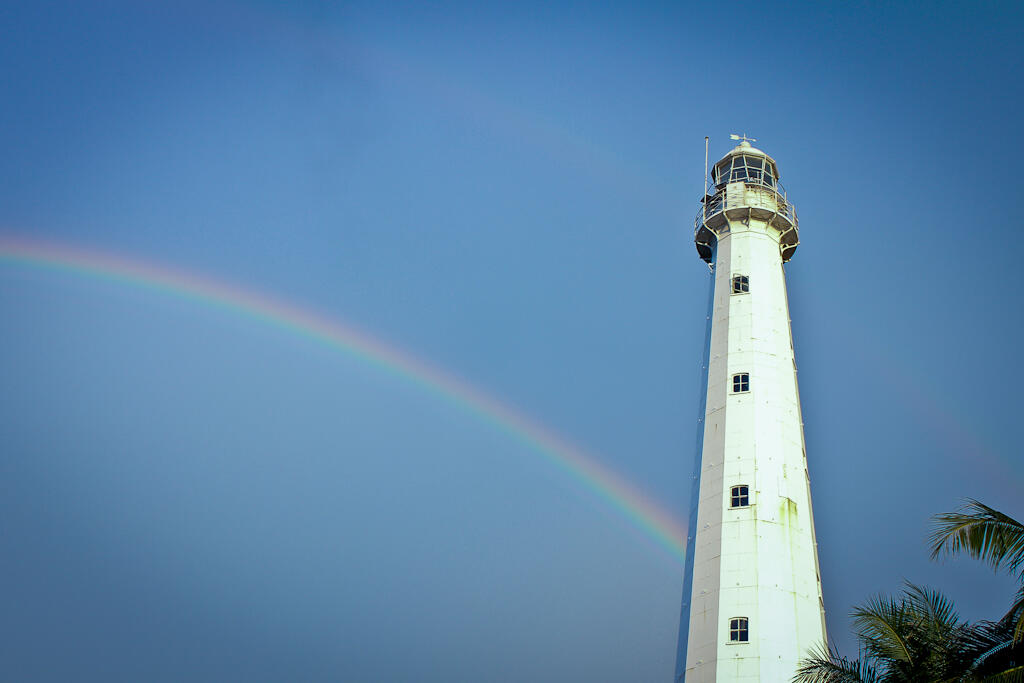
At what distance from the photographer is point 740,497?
41906 millimetres

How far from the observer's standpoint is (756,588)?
39406 mm

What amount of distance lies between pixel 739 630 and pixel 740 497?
18.8 ft

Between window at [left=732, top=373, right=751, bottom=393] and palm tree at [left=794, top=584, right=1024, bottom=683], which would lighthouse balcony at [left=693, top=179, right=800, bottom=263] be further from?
palm tree at [left=794, top=584, right=1024, bottom=683]

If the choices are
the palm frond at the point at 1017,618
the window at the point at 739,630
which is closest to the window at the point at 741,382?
the window at the point at 739,630

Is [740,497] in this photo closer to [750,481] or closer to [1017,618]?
[750,481]

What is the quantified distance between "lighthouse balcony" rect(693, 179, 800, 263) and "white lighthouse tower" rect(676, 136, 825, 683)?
7 cm

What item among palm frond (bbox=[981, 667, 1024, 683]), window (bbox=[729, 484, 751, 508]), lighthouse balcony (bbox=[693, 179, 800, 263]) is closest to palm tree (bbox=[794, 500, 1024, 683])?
palm frond (bbox=[981, 667, 1024, 683])

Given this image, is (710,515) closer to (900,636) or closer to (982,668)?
(900,636)

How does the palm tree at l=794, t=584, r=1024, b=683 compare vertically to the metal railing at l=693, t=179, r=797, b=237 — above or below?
below

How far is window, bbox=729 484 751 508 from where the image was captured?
41719mm

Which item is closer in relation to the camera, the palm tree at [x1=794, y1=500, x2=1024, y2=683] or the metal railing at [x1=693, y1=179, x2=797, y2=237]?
the palm tree at [x1=794, y1=500, x2=1024, y2=683]

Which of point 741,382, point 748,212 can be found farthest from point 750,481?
point 748,212

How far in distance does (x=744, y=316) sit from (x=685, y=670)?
17.0 m

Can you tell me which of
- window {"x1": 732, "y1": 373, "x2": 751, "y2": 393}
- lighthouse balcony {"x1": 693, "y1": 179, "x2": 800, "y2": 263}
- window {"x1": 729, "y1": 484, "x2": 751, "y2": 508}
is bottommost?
window {"x1": 729, "y1": 484, "x2": 751, "y2": 508}
